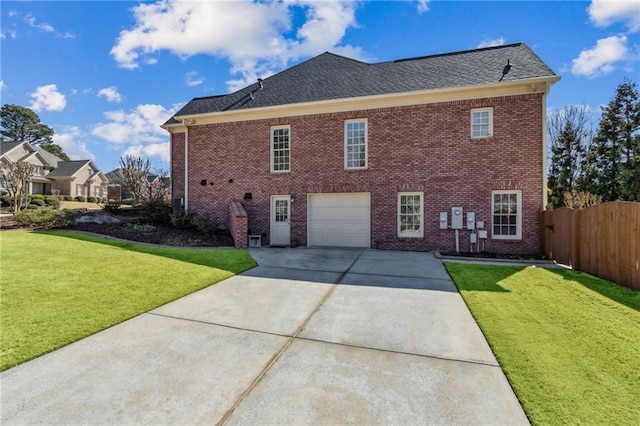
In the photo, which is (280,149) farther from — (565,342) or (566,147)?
(566,147)

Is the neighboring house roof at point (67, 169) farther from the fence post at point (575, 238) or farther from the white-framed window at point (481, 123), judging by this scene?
the fence post at point (575, 238)

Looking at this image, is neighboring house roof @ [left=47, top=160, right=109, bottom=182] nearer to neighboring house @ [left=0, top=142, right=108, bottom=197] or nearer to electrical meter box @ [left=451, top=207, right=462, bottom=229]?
neighboring house @ [left=0, top=142, right=108, bottom=197]

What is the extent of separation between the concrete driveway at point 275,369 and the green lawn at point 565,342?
0.83ft

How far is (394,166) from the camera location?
11219 millimetres

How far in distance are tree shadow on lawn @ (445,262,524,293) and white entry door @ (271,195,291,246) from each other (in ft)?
21.3

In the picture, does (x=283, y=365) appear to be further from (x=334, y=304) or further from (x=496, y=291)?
(x=496, y=291)

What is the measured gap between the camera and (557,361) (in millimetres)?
3135

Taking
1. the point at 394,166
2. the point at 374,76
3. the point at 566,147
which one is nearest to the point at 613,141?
the point at 566,147

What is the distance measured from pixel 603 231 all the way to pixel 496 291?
300 cm

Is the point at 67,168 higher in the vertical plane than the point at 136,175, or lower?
higher

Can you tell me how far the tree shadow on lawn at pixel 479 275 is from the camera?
6.00 m

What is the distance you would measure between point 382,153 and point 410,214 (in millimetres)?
2551

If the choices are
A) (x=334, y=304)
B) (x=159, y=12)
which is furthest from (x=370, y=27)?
(x=334, y=304)

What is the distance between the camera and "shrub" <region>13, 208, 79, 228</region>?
472 inches
